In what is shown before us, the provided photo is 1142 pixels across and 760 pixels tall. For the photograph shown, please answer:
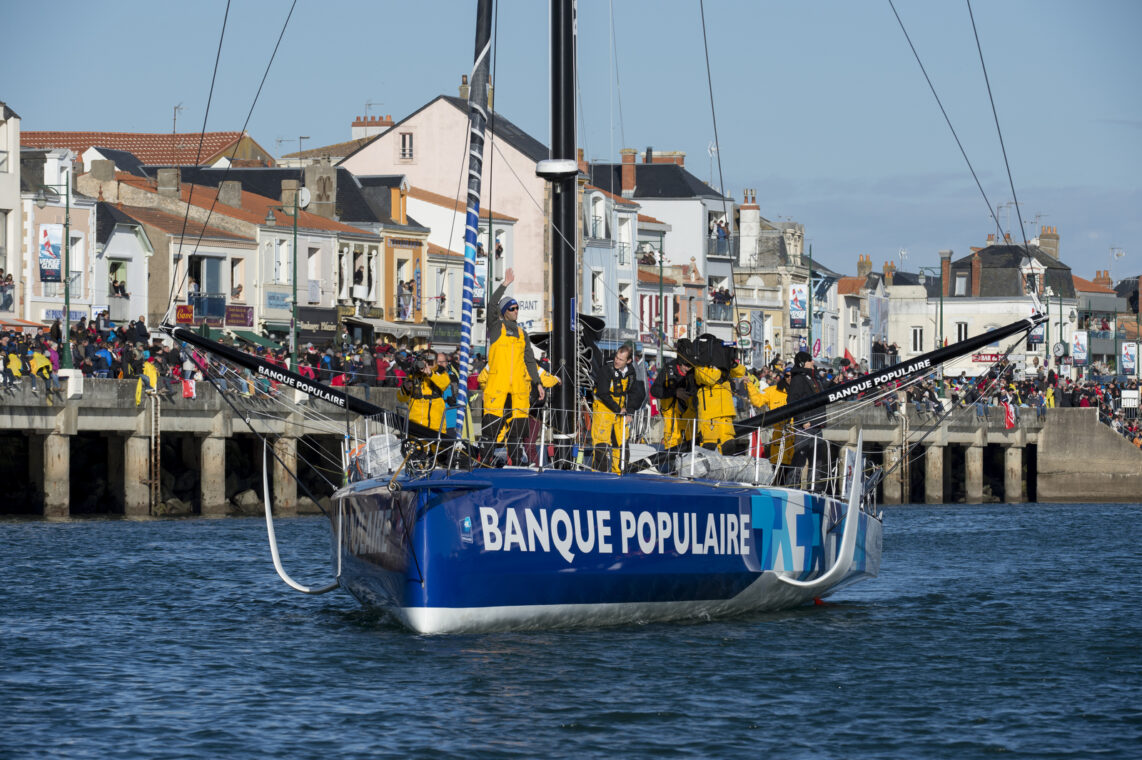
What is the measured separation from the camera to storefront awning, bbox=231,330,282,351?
1993 inches

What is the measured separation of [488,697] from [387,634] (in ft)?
10.3

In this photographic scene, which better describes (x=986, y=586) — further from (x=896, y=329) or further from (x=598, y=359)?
(x=896, y=329)

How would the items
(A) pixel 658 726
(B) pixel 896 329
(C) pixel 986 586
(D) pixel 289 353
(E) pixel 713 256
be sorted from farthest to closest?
(B) pixel 896 329 < (E) pixel 713 256 < (D) pixel 289 353 < (C) pixel 986 586 < (A) pixel 658 726

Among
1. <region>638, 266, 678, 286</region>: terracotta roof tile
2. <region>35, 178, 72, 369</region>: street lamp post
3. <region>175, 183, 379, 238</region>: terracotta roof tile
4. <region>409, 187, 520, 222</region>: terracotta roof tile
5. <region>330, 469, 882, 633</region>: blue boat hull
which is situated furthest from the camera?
<region>638, 266, 678, 286</region>: terracotta roof tile

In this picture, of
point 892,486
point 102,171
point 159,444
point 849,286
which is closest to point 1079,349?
point 849,286

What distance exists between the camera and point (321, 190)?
204 ft

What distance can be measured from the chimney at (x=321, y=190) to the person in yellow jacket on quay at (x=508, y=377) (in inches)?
1829

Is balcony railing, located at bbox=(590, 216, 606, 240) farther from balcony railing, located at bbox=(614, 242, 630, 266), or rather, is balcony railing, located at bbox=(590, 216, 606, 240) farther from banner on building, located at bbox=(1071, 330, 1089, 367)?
banner on building, located at bbox=(1071, 330, 1089, 367)

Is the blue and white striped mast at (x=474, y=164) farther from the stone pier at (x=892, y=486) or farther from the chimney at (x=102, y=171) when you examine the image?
the chimney at (x=102, y=171)

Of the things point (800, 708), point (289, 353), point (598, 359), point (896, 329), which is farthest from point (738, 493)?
point (896, 329)

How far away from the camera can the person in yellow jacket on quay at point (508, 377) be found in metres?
16.0

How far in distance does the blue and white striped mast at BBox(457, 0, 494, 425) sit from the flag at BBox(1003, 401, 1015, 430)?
144 ft

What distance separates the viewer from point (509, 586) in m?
14.7

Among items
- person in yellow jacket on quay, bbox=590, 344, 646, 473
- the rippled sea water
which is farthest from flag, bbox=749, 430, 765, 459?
the rippled sea water
